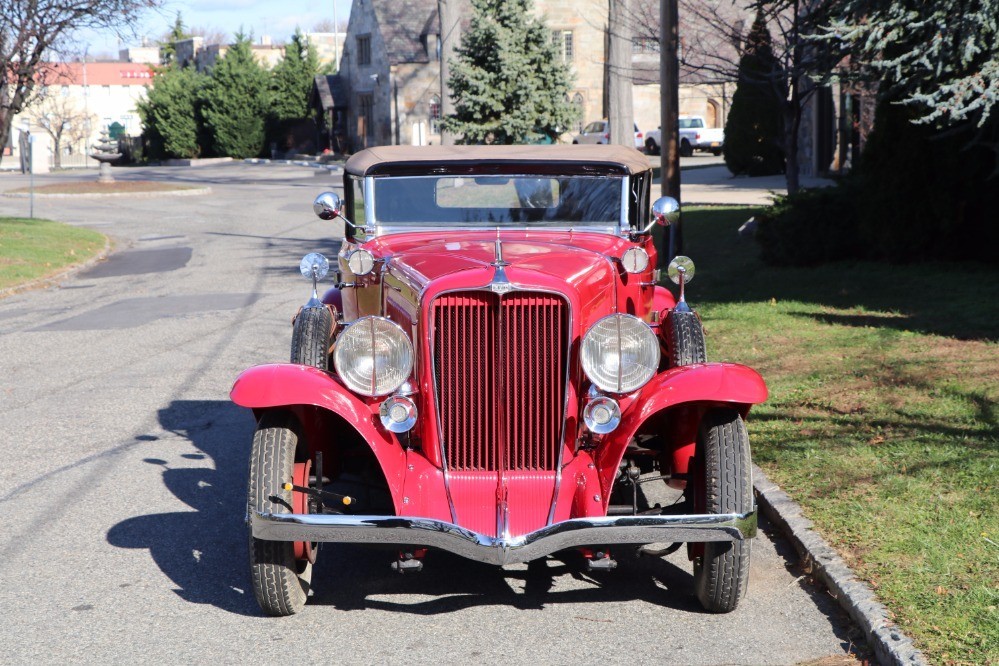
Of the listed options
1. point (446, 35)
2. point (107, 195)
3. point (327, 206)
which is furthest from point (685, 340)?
point (107, 195)

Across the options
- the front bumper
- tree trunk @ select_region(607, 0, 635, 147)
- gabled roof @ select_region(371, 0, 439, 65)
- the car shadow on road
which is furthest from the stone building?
the front bumper

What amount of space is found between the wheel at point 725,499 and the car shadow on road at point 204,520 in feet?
6.37

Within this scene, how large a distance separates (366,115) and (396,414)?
5314 centimetres

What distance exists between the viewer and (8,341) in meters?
11.8

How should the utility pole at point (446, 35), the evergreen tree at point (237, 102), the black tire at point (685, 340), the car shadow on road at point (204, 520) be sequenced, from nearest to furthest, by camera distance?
the car shadow on road at point (204, 520) → the black tire at point (685, 340) → the utility pole at point (446, 35) → the evergreen tree at point (237, 102)

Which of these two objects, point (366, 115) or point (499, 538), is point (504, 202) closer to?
point (499, 538)

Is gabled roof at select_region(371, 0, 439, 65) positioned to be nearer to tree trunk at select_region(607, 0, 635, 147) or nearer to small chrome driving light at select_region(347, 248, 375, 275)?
tree trunk at select_region(607, 0, 635, 147)

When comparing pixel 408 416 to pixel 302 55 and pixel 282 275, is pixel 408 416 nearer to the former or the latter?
pixel 282 275

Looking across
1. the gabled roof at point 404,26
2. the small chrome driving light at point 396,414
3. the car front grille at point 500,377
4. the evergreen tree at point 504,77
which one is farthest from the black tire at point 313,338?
the gabled roof at point 404,26

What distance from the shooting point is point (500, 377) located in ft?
15.6

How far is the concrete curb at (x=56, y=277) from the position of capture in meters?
16.0

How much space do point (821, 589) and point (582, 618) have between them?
1094 millimetres

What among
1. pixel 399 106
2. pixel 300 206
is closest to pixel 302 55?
pixel 399 106

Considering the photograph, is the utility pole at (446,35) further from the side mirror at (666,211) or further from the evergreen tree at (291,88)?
the evergreen tree at (291,88)
